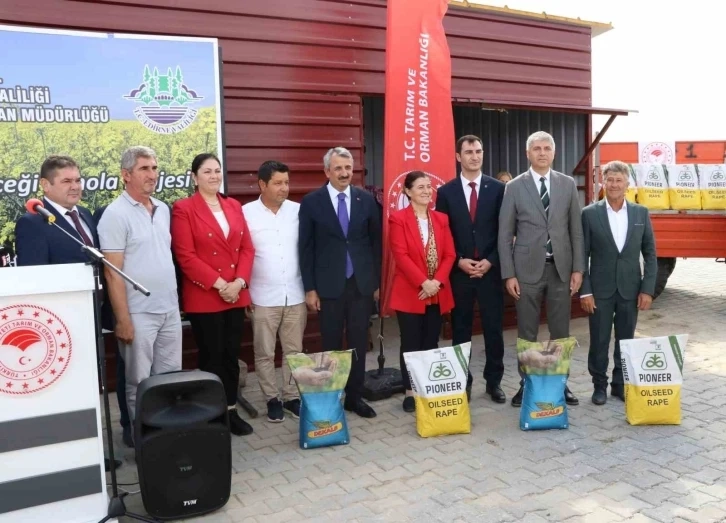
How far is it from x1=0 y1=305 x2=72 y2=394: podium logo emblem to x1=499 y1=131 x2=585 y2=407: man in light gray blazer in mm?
2676

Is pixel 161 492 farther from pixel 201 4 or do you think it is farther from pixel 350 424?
pixel 201 4

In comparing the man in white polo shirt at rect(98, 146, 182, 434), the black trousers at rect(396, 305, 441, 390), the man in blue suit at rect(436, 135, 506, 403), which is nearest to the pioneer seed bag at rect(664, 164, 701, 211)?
the man in blue suit at rect(436, 135, 506, 403)

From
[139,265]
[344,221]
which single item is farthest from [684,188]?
[139,265]

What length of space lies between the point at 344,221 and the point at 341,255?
8.9 inches

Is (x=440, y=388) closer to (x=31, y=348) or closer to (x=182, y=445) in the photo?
(x=182, y=445)

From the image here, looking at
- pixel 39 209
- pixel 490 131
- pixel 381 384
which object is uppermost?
pixel 490 131

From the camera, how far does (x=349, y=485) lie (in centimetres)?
325

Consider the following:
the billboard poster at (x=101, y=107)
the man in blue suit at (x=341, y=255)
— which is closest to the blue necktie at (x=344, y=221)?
the man in blue suit at (x=341, y=255)

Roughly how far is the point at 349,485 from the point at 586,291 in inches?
81.6

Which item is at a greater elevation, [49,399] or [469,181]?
[469,181]

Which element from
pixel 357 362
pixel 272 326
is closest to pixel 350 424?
pixel 357 362

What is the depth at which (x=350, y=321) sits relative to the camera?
4.22m

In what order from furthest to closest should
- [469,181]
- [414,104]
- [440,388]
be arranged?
1. [414,104]
2. [469,181]
3. [440,388]

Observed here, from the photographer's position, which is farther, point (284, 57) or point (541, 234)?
point (284, 57)
